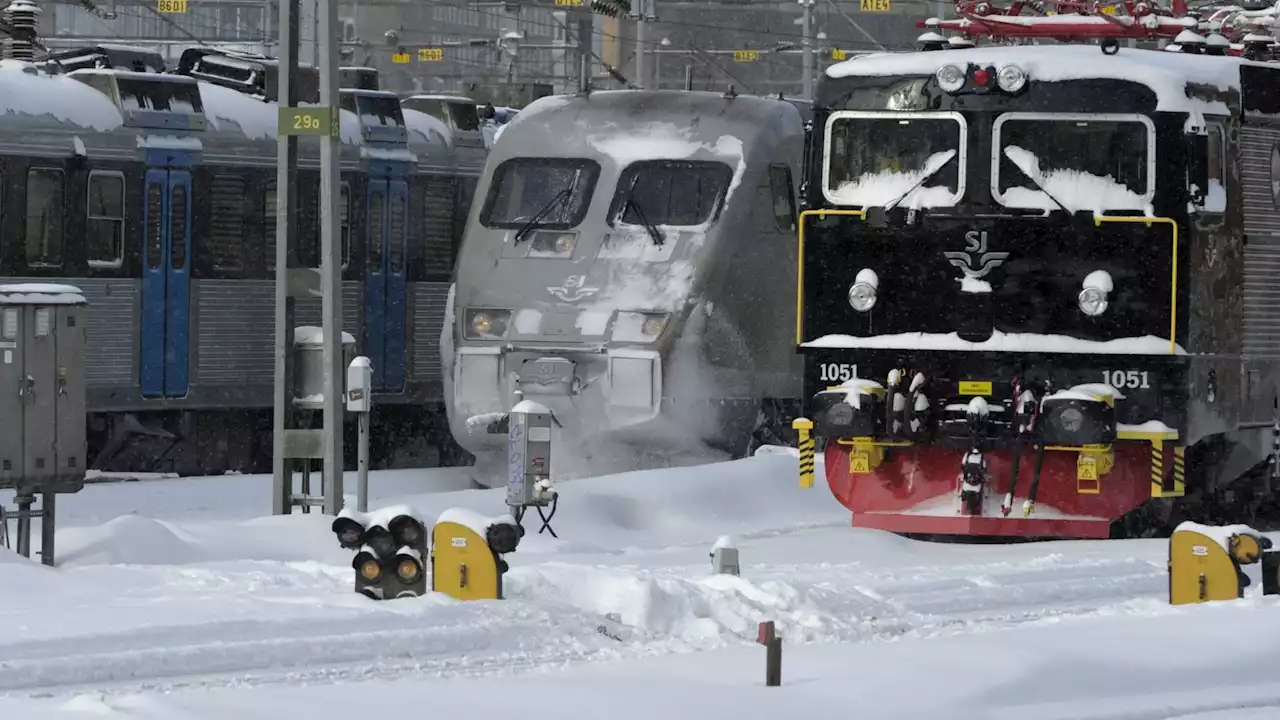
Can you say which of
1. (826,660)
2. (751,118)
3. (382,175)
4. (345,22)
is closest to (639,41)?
(382,175)

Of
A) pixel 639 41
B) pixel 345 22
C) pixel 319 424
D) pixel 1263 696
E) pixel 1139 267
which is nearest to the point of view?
pixel 1263 696

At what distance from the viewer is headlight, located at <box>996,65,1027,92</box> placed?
1584 centimetres

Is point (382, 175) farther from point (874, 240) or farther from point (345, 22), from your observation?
point (345, 22)

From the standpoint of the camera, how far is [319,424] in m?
18.9

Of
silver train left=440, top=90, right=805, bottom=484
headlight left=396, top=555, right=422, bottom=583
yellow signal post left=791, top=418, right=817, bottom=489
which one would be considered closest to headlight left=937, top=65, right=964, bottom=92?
yellow signal post left=791, top=418, right=817, bottom=489

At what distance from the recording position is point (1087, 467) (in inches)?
601

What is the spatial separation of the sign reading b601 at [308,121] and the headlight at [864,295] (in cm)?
323

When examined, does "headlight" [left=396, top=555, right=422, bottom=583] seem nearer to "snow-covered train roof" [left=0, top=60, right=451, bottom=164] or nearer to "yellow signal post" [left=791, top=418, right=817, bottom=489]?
"yellow signal post" [left=791, top=418, right=817, bottom=489]

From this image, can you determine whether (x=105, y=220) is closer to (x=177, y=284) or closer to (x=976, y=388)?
(x=177, y=284)

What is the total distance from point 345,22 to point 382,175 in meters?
64.0

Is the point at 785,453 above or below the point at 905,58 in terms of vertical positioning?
below

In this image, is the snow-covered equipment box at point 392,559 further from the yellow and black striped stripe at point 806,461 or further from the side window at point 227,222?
the side window at point 227,222

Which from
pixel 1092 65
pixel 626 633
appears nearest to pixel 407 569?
pixel 626 633

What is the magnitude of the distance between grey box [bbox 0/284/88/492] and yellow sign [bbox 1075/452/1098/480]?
5602 millimetres
